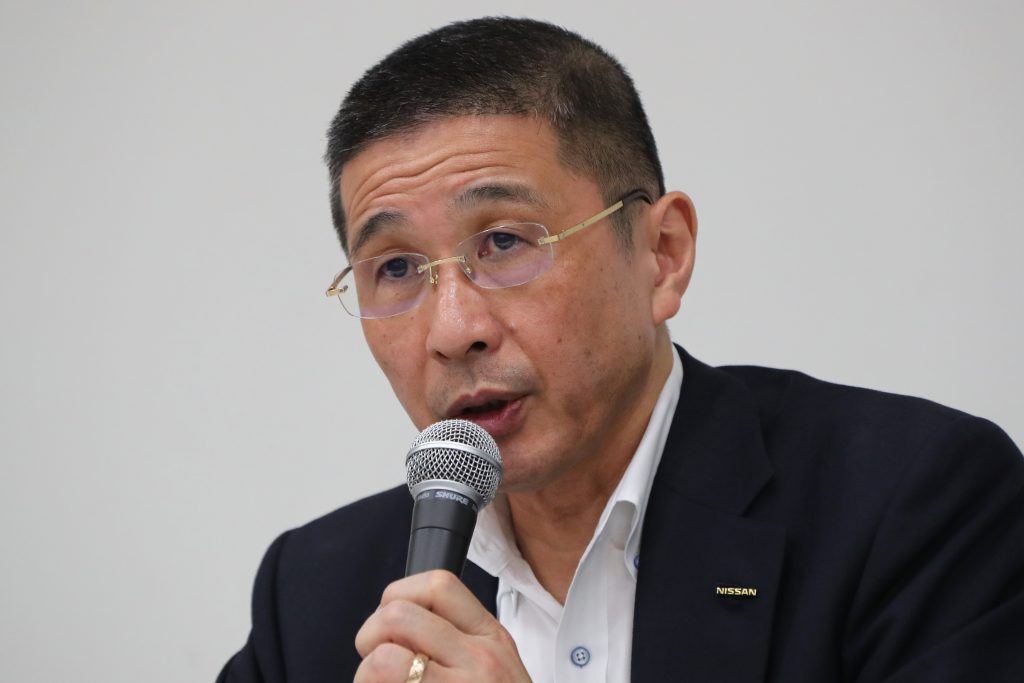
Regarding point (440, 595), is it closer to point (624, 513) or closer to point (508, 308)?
point (508, 308)

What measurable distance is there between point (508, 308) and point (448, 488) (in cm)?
58

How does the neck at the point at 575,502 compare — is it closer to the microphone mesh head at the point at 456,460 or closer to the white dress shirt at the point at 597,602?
the white dress shirt at the point at 597,602

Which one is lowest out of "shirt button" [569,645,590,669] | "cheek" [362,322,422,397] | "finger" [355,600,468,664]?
"finger" [355,600,468,664]

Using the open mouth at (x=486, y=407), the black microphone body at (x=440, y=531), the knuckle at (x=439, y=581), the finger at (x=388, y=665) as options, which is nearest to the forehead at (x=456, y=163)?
the open mouth at (x=486, y=407)

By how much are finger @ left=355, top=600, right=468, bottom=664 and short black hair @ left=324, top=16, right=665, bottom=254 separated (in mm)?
1113

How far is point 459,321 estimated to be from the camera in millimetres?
2275

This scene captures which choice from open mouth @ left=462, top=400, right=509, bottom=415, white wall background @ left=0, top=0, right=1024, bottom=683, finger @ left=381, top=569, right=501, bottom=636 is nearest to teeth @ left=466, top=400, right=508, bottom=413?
open mouth @ left=462, top=400, right=509, bottom=415

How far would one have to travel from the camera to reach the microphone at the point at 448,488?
172cm

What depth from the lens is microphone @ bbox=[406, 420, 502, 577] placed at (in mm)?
1723

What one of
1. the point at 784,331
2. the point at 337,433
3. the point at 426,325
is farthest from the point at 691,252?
the point at 337,433

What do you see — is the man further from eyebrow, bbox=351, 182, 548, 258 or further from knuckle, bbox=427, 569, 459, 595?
knuckle, bbox=427, 569, 459, 595

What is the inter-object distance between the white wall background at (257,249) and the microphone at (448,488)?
1893mm

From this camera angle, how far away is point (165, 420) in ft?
13.1

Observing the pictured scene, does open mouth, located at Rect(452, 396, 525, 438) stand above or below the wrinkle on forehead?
below
